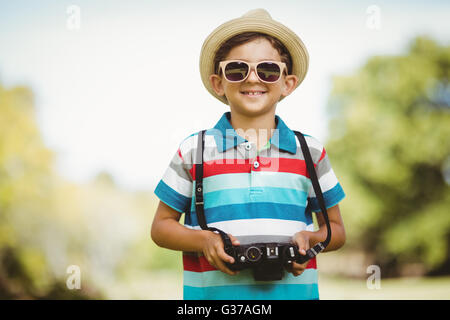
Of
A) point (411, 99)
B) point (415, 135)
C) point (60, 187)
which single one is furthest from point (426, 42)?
point (60, 187)

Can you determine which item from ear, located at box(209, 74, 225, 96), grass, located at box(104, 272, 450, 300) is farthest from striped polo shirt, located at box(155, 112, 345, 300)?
grass, located at box(104, 272, 450, 300)

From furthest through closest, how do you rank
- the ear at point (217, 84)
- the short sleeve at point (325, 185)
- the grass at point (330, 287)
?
the grass at point (330, 287) → the ear at point (217, 84) → the short sleeve at point (325, 185)

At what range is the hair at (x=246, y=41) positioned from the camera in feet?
6.73

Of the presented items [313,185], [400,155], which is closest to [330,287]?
[400,155]

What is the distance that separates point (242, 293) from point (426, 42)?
61.7 ft

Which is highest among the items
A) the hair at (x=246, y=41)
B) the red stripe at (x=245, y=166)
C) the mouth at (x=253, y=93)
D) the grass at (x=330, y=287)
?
the hair at (x=246, y=41)

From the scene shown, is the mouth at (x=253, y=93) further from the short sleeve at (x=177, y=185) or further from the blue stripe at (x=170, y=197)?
the blue stripe at (x=170, y=197)

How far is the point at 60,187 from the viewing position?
15.8 m

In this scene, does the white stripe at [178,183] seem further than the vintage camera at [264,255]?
Yes

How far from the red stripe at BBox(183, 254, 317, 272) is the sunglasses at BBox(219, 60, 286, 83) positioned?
82 centimetres

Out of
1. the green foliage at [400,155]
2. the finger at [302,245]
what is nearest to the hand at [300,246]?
the finger at [302,245]

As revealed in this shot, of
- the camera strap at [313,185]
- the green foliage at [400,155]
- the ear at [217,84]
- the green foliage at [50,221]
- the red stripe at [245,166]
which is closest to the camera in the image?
the camera strap at [313,185]

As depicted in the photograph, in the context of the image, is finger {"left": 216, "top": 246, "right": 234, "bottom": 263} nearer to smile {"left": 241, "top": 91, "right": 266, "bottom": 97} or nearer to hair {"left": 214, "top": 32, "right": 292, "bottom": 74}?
smile {"left": 241, "top": 91, "right": 266, "bottom": 97}
